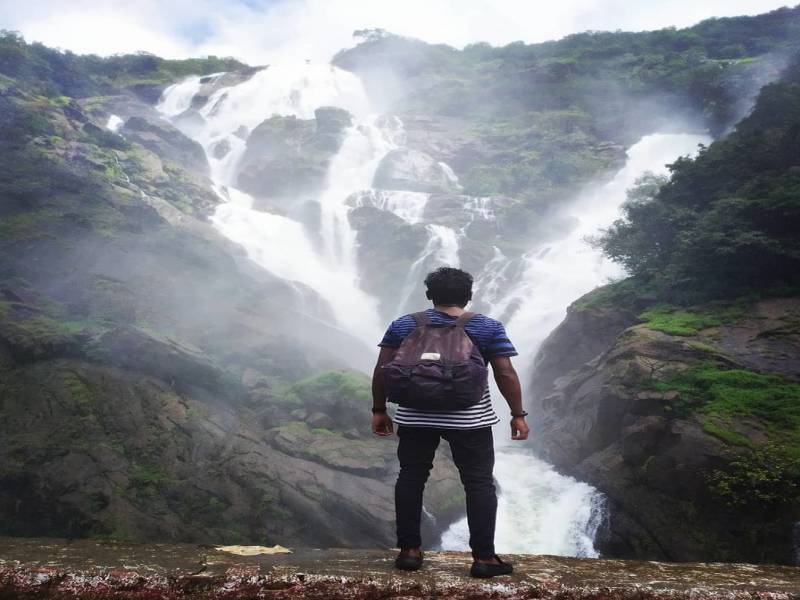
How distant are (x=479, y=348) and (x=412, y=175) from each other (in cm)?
3854

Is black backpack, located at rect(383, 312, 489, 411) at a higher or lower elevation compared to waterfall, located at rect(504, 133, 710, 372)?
lower

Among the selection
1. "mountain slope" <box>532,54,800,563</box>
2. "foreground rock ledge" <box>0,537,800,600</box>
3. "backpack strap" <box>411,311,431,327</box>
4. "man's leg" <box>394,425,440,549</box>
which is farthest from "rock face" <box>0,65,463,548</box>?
"backpack strap" <box>411,311,431,327</box>

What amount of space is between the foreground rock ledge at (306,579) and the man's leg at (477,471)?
0.30 meters

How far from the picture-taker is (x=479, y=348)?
9.79 ft

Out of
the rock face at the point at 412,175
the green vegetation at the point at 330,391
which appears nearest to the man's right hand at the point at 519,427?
the green vegetation at the point at 330,391

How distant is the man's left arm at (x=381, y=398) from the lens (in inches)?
120

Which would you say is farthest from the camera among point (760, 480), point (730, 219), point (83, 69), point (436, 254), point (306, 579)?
point (83, 69)

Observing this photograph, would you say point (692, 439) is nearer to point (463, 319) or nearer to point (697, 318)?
point (697, 318)

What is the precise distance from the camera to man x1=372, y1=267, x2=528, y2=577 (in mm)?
2746

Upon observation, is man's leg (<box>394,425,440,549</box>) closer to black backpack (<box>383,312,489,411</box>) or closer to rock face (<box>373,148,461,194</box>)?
black backpack (<box>383,312,489,411</box>)

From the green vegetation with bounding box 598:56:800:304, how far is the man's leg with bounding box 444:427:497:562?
12.4 meters

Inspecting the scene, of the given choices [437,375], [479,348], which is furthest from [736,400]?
[437,375]

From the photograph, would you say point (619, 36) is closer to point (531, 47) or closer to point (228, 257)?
point (531, 47)

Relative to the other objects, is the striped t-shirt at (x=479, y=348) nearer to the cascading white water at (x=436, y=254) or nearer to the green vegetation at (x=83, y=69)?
the cascading white water at (x=436, y=254)
